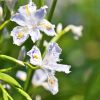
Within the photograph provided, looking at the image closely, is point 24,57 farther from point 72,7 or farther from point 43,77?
point 72,7

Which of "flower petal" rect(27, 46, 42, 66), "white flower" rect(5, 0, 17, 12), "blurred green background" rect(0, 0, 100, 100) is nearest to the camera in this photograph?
"flower petal" rect(27, 46, 42, 66)

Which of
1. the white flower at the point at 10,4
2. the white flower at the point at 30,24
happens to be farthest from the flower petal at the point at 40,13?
the white flower at the point at 10,4

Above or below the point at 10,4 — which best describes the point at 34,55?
below

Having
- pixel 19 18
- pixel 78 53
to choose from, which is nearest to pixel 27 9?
pixel 19 18

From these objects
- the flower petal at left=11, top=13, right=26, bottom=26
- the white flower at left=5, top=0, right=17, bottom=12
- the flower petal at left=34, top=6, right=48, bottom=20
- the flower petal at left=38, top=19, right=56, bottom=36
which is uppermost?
the white flower at left=5, top=0, right=17, bottom=12

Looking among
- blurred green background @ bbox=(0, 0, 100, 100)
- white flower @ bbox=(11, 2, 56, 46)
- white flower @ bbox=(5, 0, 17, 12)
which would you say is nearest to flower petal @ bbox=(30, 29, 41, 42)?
white flower @ bbox=(11, 2, 56, 46)

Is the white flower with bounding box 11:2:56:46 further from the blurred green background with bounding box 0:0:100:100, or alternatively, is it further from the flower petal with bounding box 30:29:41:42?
the blurred green background with bounding box 0:0:100:100

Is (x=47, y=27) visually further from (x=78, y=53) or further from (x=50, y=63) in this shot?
(x=78, y=53)

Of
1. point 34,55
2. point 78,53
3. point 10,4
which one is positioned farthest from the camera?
point 78,53
